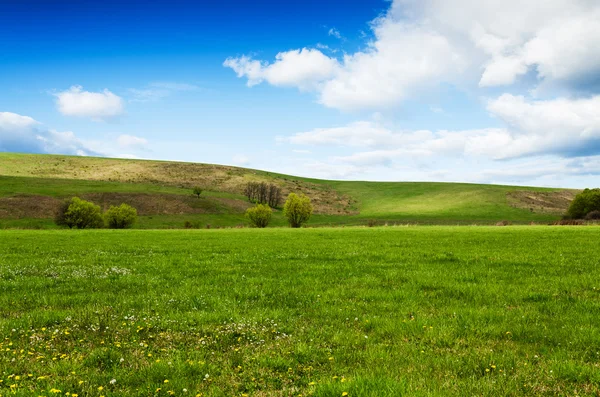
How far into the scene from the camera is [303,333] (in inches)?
363

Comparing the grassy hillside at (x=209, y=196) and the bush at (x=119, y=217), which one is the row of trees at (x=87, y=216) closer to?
the bush at (x=119, y=217)

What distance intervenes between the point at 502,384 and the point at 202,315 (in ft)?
24.0

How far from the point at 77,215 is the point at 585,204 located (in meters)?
140

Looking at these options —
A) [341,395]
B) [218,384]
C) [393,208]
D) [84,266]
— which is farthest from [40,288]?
[393,208]

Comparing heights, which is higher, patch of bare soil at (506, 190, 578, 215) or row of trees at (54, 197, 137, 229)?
patch of bare soil at (506, 190, 578, 215)

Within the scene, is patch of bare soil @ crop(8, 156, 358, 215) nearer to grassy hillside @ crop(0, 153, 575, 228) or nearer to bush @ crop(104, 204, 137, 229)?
grassy hillside @ crop(0, 153, 575, 228)

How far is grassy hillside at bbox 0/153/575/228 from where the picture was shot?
11275 centimetres

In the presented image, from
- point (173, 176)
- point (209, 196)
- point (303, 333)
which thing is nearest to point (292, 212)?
point (209, 196)

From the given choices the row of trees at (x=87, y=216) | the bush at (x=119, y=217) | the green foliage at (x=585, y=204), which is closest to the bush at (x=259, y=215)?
the bush at (x=119, y=217)

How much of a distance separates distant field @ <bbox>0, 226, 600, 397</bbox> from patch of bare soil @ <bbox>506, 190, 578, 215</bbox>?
5766 inches

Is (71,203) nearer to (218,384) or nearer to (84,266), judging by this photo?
(84,266)

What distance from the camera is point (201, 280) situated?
51.2ft

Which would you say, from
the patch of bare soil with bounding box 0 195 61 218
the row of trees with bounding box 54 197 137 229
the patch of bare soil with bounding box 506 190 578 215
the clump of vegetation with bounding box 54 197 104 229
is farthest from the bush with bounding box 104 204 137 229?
the patch of bare soil with bounding box 506 190 578 215

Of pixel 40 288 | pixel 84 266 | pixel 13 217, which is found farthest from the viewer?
pixel 13 217
